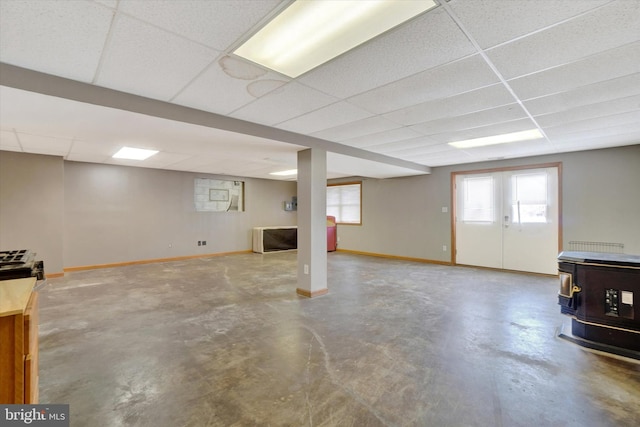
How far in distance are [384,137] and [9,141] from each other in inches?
218

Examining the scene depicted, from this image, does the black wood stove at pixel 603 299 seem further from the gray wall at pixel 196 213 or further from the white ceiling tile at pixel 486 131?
the gray wall at pixel 196 213

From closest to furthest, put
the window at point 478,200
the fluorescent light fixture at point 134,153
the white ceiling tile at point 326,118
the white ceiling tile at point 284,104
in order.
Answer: the white ceiling tile at point 284,104, the white ceiling tile at point 326,118, the fluorescent light fixture at point 134,153, the window at point 478,200

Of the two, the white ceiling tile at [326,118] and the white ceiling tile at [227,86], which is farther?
the white ceiling tile at [326,118]

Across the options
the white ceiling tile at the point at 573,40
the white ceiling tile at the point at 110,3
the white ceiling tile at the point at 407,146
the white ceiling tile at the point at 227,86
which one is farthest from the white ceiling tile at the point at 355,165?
the white ceiling tile at the point at 110,3

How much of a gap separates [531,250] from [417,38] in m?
5.68

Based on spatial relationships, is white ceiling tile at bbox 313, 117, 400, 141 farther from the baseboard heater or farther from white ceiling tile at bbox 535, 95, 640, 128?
the baseboard heater

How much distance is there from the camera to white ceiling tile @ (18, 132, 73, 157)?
394 centimetres

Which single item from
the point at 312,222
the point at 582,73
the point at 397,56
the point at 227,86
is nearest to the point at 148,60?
the point at 227,86

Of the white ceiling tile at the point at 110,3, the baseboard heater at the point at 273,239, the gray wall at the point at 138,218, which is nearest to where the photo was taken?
the white ceiling tile at the point at 110,3

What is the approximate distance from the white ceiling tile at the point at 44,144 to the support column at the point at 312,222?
3392 mm

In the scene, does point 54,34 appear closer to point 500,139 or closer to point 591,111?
point 591,111

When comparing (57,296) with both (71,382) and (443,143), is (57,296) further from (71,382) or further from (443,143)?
(443,143)

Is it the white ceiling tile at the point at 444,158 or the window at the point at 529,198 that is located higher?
the white ceiling tile at the point at 444,158

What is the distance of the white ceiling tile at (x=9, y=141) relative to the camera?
3715mm
